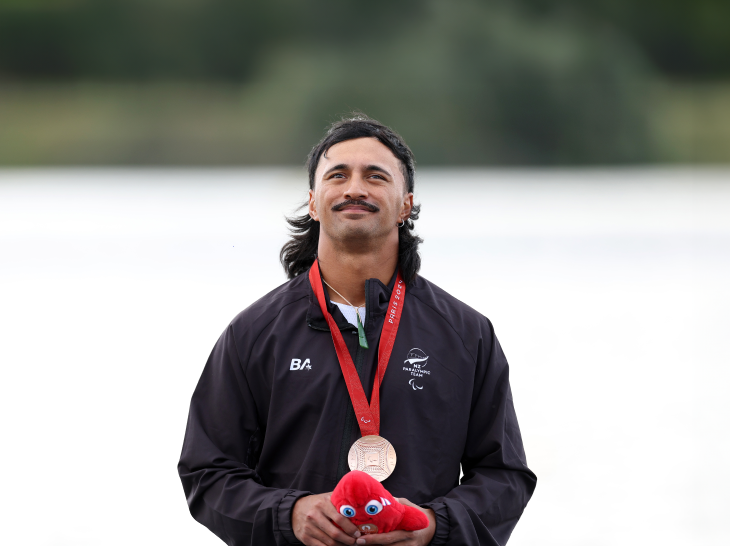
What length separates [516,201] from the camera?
65.1 ft

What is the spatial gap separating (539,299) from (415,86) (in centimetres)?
1735

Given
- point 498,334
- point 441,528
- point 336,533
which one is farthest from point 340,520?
point 498,334

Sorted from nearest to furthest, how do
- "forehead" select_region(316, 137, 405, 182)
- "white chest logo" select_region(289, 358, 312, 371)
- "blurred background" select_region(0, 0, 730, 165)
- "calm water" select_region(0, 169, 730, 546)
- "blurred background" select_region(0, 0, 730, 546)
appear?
"white chest logo" select_region(289, 358, 312, 371), "forehead" select_region(316, 137, 405, 182), "calm water" select_region(0, 169, 730, 546), "blurred background" select_region(0, 0, 730, 546), "blurred background" select_region(0, 0, 730, 165)

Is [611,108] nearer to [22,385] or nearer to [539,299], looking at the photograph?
[539,299]

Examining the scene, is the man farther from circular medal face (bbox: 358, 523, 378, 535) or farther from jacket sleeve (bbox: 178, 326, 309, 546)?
circular medal face (bbox: 358, 523, 378, 535)

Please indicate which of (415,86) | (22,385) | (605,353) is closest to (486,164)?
(415,86)

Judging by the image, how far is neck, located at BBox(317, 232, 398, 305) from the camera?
2.20 m

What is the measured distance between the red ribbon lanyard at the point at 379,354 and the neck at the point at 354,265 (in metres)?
0.04

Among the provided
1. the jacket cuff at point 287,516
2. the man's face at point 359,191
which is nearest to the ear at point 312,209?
the man's face at point 359,191

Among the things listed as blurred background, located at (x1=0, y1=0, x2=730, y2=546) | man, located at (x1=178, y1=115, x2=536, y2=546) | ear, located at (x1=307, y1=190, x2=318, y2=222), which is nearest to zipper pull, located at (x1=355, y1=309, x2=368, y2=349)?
man, located at (x1=178, y1=115, x2=536, y2=546)

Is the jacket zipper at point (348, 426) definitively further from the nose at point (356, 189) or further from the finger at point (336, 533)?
the nose at point (356, 189)

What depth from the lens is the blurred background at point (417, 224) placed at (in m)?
4.53

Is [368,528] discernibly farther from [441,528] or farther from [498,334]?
[498,334]

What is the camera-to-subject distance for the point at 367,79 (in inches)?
982
